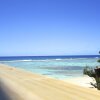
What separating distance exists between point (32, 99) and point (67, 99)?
237 millimetres

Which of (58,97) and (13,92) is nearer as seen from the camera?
(58,97)

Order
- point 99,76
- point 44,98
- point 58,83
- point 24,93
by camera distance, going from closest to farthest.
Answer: point 44,98 < point 24,93 < point 58,83 < point 99,76

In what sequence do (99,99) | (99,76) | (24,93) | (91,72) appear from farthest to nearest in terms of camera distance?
(91,72), (99,76), (24,93), (99,99)

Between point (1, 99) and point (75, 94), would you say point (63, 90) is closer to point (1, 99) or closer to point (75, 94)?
point (75, 94)

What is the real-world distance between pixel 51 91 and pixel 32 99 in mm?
395

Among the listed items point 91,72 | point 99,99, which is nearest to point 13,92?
point 99,99

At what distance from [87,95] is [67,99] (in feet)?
0.59

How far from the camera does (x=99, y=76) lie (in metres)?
9.85

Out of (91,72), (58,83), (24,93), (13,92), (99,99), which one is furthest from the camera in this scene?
(91,72)

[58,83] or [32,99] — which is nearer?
[32,99]

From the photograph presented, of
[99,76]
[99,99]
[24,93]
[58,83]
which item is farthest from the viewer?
[99,76]

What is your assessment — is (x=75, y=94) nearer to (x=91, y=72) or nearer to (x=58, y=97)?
(x=58, y=97)

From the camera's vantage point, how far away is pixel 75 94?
2.11m

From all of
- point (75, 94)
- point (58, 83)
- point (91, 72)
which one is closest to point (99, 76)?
point (91, 72)
